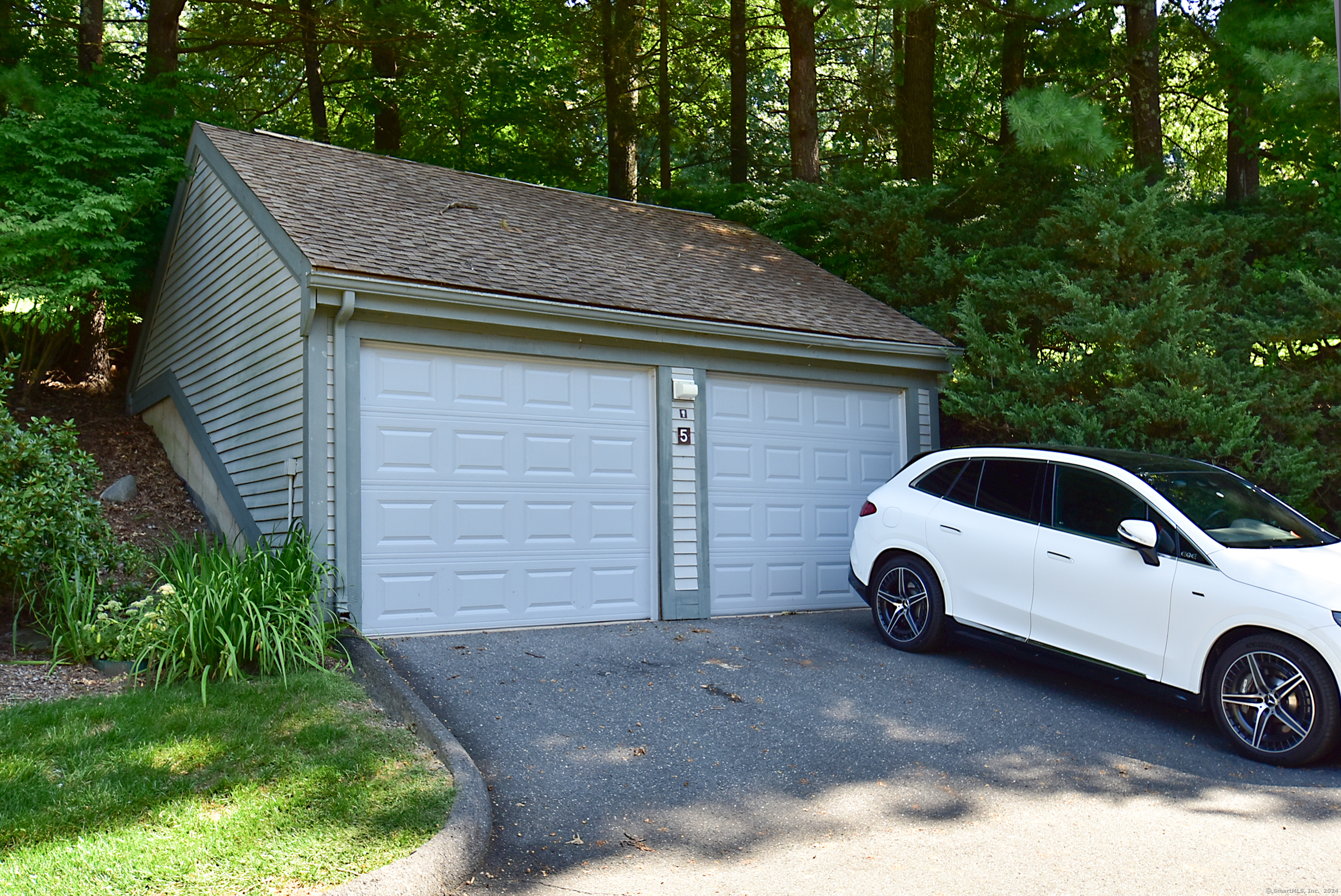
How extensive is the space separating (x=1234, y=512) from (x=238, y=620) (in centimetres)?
618

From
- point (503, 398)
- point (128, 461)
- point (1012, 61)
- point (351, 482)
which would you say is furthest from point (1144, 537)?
point (1012, 61)

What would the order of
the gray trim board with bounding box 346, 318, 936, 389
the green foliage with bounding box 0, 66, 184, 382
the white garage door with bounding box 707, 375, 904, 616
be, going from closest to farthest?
the gray trim board with bounding box 346, 318, 936, 389 → the white garage door with bounding box 707, 375, 904, 616 → the green foliage with bounding box 0, 66, 184, 382

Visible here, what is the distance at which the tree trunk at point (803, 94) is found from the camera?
15992 millimetres

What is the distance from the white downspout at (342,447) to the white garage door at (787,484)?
10.9 feet

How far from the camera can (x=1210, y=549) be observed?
5945mm

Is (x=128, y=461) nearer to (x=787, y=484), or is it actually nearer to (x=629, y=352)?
(x=629, y=352)

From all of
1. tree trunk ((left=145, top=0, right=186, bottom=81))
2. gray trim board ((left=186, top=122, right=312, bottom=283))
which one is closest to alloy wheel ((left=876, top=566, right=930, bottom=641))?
gray trim board ((left=186, top=122, right=312, bottom=283))

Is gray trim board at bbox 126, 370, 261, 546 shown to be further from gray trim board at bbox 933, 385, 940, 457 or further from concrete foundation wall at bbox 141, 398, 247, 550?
gray trim board at bbox 933, 385, 940, 457

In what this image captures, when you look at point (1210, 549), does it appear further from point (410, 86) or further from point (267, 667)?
point (410, 86)

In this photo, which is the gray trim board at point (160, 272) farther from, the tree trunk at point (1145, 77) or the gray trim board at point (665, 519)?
the tree trunk at point (1145, 77)

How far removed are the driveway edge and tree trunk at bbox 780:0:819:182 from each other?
40.0 feet

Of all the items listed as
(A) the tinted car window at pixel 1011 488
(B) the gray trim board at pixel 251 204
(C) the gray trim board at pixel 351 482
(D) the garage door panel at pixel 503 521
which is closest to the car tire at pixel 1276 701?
(A) the tinted car window at pixel 1011 488

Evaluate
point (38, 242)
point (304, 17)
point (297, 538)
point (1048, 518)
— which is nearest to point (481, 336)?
point (297, 538)

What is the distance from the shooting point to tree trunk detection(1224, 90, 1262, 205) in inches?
507
